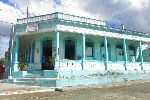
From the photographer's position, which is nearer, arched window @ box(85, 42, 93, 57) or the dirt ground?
the dirt ground

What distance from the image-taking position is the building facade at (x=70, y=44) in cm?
2055

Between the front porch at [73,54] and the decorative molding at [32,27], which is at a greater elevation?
the decorative molding at [32,27]

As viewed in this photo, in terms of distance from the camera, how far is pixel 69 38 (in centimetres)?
2280

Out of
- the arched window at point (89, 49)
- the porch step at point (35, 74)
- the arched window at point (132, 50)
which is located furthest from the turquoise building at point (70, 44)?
the arched window at point (132, 50)

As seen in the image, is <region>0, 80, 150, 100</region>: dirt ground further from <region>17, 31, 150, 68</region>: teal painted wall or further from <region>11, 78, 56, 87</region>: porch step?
<region>17, 31, 150, 68</region>: teal painted wall

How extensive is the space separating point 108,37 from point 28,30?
7.62 m

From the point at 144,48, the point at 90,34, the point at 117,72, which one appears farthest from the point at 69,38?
the point at 144,48

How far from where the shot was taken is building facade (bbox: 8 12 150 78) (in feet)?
67.4

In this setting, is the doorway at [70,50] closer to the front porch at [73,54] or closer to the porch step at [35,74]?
the front porch at [73,54]

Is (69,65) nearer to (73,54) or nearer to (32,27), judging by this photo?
(73,54)

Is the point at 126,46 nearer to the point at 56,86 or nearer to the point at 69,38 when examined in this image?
the point at 69,38

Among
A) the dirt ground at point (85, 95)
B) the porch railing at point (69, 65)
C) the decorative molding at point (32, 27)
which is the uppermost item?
the decorative molding at point (32, 27)

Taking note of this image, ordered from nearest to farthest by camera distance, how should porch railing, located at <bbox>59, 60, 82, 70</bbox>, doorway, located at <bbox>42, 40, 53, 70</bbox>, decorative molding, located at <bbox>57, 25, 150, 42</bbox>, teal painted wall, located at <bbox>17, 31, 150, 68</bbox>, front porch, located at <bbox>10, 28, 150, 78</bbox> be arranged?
porch railing, located at <bbox>59, 60, 82, 70</bbox>
front porch, located at <bbox>10, 28, 150, 78</bbox>
decorative molding, located at <bbox>57, 25, 150, 42</bbox>
teal painted wall, located at <bbox>17, 31, 150, 68</bbox>
doorway, located at <bbox>42, 40, 53, 70</bbox>

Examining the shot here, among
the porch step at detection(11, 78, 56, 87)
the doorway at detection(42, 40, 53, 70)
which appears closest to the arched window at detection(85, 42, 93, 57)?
the doorway at detection(42, 40, 53, 70)
